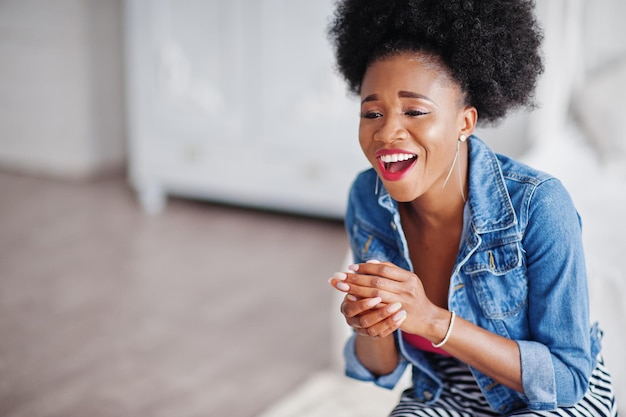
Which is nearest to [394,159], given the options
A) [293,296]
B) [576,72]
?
[293,296]

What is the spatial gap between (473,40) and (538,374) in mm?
485

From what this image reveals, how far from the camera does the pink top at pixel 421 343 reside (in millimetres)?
1199

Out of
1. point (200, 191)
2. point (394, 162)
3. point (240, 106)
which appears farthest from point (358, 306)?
point (200, 191)

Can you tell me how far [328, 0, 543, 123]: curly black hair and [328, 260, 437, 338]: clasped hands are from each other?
32 centimetres

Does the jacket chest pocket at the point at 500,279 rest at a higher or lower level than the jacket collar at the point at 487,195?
lower

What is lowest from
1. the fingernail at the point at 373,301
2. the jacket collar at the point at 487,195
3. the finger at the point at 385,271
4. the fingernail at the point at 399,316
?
the fingernail at the point at 399,316

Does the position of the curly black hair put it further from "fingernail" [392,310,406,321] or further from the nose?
"fingernail" [392,310,406,321]

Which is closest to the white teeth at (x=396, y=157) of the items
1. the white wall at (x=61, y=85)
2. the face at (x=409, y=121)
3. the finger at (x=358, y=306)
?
the face at (x=409, y=121)

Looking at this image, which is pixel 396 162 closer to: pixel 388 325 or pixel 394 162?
pixel 394 162

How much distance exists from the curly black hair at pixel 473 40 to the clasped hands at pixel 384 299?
12.5 inches

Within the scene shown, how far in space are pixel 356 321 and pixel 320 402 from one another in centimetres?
98

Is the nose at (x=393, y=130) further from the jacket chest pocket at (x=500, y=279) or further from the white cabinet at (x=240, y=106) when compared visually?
the white cabinet at (x=240, y=106)

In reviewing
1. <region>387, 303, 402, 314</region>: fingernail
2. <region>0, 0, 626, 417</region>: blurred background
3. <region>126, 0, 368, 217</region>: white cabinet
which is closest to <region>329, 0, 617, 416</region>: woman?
<region>387, 303, 402, 314</region>: fingernail

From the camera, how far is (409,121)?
110 cm
